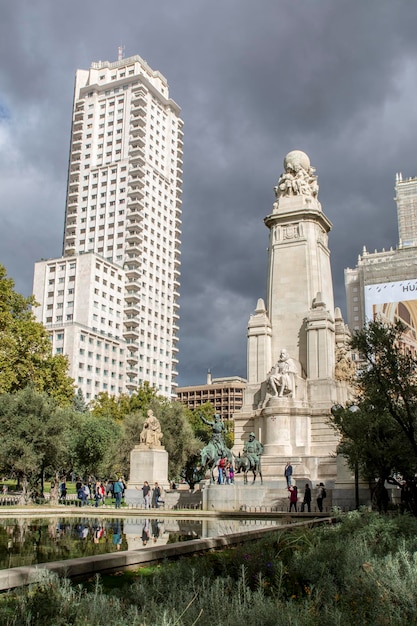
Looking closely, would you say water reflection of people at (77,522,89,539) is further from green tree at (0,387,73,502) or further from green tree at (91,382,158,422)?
green tree at (91,382,158,422)

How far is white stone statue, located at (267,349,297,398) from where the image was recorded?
120ft

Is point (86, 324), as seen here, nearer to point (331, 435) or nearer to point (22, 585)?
point (331, 435)

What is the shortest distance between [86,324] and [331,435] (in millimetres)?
69947

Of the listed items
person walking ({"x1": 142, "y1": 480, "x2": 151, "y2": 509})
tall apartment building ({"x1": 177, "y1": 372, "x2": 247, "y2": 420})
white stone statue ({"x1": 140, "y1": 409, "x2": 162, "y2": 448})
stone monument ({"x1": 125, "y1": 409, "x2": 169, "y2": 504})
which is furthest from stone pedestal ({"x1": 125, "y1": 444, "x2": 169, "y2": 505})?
tall apartment building ({"x1": 177, "y1": 372, "x2": 247, "y2": 420})

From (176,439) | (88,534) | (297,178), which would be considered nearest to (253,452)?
(88,534)

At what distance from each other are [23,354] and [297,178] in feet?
77.9

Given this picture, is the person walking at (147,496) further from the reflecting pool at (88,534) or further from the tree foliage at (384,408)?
the tree foliage at (384,408)

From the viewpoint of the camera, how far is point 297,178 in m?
43.8

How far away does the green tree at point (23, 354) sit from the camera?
142 feet

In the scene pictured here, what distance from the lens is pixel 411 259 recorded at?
338 ft

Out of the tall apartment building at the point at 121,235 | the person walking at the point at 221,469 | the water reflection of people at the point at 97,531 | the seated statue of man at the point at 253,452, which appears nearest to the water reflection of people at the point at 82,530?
the water reflection of people at the point at 97,531

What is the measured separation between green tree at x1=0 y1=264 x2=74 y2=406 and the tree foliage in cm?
2771

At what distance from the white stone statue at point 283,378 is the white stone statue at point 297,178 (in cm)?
1216

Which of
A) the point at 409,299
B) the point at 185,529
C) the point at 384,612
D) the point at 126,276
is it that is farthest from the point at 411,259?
the point at 384,612
